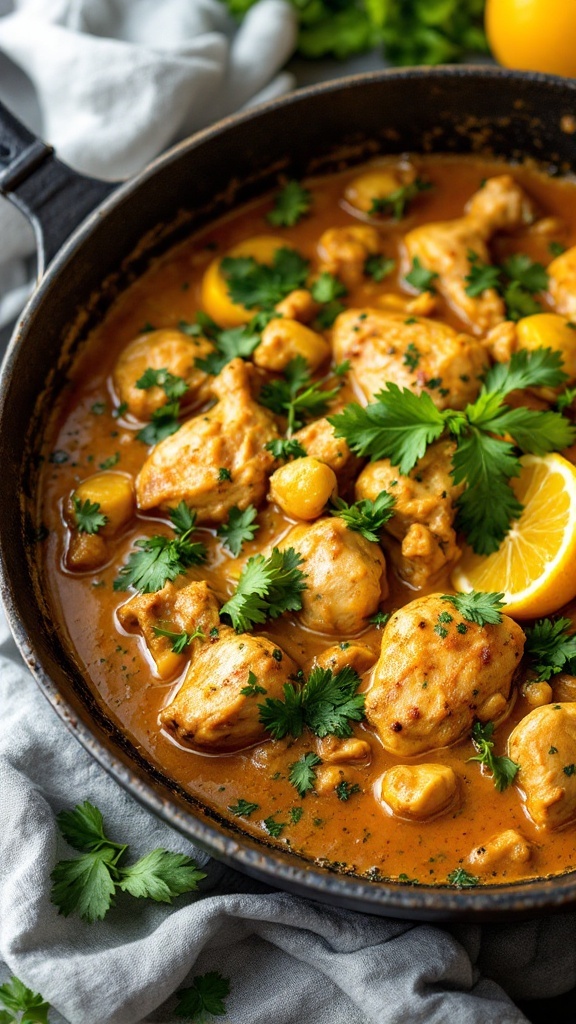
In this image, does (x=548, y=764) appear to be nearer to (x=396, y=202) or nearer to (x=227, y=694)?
(x=227, y=694)

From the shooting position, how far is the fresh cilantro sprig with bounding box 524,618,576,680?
11.7 ft

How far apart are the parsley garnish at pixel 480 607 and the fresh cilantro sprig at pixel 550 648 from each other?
0.17 meters

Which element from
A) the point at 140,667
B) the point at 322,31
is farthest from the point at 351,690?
the point at 322,31

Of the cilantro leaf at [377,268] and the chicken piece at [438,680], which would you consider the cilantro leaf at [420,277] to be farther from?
the chicken piece at [438,680]

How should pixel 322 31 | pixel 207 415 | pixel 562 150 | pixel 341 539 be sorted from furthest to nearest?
pixel 322 31, pixel 562 150, pixel 207 415, pixel 341 539

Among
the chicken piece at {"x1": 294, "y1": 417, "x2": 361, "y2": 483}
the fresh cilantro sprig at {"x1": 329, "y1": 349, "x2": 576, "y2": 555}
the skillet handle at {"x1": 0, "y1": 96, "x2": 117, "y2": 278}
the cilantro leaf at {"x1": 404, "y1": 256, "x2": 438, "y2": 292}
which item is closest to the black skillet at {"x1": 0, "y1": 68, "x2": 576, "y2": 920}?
the skillet handle at {"x1": 0, "y1": 96, "x2": 117, "y2": 278}

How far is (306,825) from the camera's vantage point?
3.40 metres

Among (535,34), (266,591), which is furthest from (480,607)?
(535,34)

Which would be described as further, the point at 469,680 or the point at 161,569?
the point at 161,569

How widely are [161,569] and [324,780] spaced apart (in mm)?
885

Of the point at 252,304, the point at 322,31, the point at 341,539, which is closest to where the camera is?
the point at 341,539

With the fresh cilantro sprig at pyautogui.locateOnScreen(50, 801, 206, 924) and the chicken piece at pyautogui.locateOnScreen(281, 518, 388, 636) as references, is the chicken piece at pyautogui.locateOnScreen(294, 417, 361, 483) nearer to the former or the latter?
the chicken piece at pyautogui.locateOnScreen(281, 518, 388, 636)

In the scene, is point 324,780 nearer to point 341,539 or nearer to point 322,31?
point 341,539

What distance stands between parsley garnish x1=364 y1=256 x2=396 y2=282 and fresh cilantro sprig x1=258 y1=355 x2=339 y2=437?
23.0 inches
